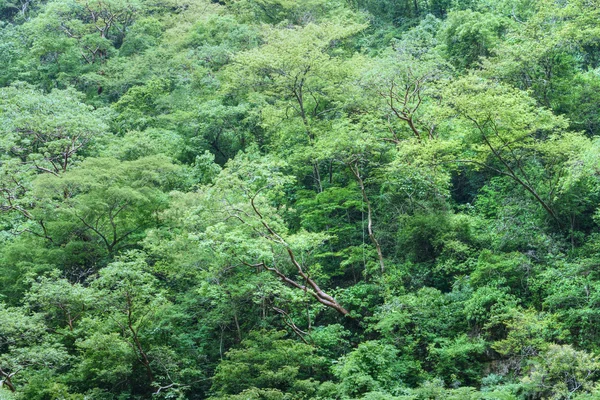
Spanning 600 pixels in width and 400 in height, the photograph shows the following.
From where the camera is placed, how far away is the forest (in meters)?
14.4

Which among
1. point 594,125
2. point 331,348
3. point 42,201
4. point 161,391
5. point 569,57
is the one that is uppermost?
point 569,57

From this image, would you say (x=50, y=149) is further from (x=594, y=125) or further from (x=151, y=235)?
(x=594, y=125)

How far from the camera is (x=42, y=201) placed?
787 inches

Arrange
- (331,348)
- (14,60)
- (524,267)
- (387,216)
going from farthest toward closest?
1. (14,60)
2. (387,216)
3. (331,348)
4. (524,267)

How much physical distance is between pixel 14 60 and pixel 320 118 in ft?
76.2

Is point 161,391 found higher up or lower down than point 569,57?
lower down

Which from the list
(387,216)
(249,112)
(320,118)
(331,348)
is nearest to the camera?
(331,348)

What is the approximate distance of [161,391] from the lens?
15828 mm

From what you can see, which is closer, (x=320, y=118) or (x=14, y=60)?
(x=320, y=118)

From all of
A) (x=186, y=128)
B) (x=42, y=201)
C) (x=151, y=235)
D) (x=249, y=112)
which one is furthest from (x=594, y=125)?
(x=42, y=201)

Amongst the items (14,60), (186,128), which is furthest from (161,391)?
(14,60)

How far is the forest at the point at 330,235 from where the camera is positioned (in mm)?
14359

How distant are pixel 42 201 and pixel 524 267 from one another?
15.7 metres

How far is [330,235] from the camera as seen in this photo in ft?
64.8
